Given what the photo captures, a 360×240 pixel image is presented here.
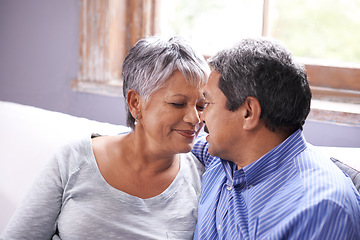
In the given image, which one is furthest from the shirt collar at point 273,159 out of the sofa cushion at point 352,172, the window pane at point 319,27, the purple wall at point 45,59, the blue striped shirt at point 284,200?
the purple wall at point 45,59

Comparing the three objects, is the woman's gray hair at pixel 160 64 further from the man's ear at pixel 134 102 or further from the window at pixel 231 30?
the window at pixel 231 30

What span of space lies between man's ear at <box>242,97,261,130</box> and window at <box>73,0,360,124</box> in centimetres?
81

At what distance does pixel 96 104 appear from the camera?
281cm

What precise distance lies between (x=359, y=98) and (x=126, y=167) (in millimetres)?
1154

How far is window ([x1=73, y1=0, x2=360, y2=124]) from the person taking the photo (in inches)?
89.8

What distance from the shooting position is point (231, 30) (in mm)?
2643

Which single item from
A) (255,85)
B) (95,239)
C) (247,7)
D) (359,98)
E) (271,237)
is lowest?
(95,239)

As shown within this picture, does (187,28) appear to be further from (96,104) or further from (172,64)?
(172,64)

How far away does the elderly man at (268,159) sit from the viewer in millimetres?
1163

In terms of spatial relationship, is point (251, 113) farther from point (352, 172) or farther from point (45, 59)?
point (45, 59)

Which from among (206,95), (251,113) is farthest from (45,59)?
(251,113)

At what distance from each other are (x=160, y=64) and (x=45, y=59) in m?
1.65

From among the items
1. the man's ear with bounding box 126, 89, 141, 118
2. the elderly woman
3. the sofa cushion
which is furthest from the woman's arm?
the sofa cushion

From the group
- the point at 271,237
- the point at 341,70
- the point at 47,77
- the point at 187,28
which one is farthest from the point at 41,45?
the point at 271,237
